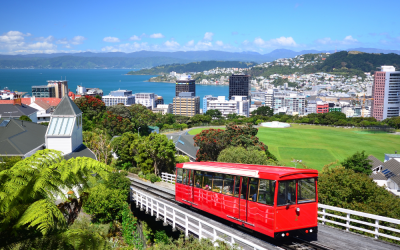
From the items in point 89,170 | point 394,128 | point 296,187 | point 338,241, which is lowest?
point 394,128

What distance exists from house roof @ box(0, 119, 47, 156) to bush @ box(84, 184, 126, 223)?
10.2m

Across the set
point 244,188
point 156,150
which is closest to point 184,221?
point 244,188

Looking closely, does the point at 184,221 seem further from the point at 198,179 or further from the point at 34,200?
the point at 34,200

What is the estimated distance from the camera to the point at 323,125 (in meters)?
97.6

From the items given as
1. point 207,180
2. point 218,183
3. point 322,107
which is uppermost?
point 218,183

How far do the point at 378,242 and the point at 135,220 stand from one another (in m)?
10.7

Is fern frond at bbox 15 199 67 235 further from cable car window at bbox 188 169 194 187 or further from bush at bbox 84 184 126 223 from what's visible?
bush at bbox 84 184 126 223

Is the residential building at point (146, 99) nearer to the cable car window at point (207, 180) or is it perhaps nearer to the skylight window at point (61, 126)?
the skylight window at point (61, 126)

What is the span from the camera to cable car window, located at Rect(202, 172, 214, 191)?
13.0 meters

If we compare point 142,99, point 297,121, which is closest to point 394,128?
point 297,121

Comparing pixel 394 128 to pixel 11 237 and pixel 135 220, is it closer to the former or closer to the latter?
pixel 135 220

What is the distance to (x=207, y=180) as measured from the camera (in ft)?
43.4

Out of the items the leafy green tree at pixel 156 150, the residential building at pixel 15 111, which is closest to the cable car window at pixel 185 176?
the leafy green tree at pixel 156 150

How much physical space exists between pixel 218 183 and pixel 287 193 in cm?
308
